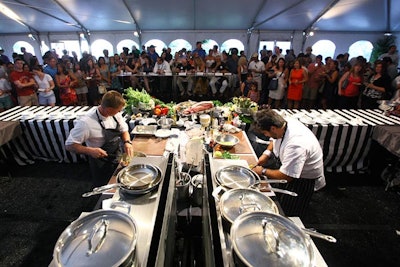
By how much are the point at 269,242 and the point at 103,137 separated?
7.81 feet

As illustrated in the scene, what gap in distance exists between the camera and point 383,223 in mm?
3250

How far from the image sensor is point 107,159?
2.75 metres

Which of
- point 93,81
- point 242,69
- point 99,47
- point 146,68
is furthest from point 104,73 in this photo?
point 99,47

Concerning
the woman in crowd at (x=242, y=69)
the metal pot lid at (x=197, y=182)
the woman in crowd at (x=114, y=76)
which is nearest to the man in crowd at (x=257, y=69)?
the woman in crowd at (x=242, y=69)

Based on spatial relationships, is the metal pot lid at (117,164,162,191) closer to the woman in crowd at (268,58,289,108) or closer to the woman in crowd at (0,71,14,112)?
the woman in crowd at (0,71,14,112)

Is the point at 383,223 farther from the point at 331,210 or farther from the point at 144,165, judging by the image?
the point at 144,165

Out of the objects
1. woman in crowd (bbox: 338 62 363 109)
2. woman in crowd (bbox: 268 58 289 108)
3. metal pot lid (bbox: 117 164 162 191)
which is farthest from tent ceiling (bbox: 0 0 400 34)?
metal pot lid (bbox: 117 164 162 191)

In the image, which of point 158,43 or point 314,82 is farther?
point 158,43

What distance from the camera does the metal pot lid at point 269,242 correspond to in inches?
39.1

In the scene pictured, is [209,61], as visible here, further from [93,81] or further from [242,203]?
[242,203]

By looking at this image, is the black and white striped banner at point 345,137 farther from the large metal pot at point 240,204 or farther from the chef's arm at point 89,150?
the chef's arm at point 89,150

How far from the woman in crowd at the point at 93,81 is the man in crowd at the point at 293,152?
7008 millimetres

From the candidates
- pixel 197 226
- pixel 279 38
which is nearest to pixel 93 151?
pixel 197 226

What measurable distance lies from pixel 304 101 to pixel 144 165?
23.7 feet
